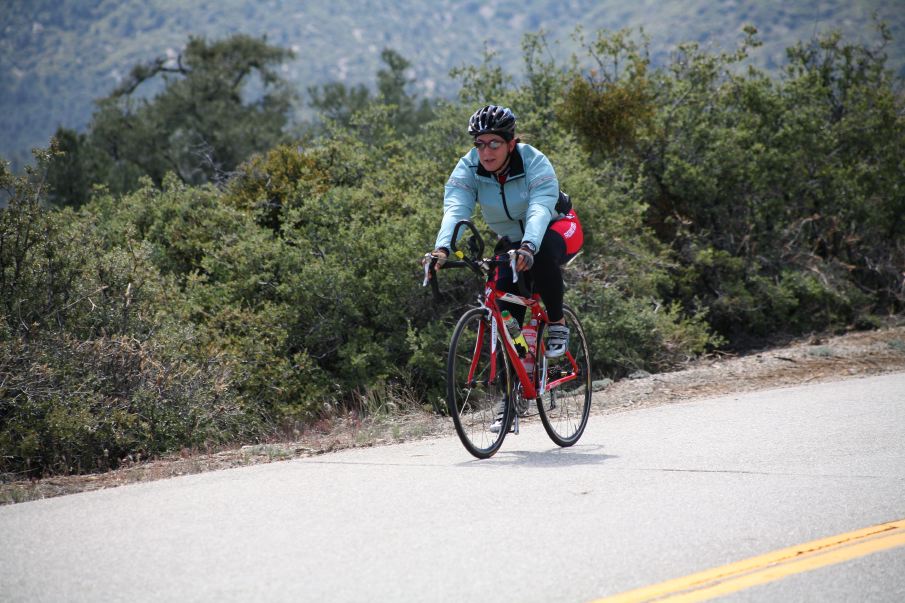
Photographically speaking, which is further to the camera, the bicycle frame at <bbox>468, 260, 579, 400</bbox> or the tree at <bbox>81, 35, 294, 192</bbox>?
the tree at <bbox>81, 35, 294, 192</bbox>

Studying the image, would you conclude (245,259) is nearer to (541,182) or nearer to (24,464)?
(24,464)

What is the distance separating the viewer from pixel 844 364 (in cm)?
1216

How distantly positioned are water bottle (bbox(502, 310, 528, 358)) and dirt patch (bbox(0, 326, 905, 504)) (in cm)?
151

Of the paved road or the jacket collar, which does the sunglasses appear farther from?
the paved road

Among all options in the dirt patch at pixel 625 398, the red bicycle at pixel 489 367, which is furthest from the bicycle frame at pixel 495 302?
the dirt patch at pixel 625 398

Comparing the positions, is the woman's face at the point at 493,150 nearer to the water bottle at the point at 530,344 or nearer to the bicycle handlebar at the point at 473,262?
the bicycle handlebar at the point at 473,262

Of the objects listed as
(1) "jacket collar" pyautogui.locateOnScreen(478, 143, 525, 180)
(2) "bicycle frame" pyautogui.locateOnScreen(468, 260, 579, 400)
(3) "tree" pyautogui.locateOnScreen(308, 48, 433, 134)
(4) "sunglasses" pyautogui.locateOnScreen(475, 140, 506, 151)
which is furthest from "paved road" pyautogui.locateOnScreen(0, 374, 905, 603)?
(3) "tree" pyautogui.locateOnScreen(308, 48, 433, 134)

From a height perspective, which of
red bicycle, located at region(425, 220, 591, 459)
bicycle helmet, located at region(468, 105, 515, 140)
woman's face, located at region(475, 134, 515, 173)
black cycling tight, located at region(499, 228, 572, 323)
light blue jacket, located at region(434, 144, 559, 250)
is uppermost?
bicycle helmet, located at region(468, 105, 515, 140)

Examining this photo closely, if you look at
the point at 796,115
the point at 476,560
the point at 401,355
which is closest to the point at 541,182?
the point at 476,560

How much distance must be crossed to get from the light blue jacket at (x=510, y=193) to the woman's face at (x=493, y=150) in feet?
0.32

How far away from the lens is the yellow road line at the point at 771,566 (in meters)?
4.20

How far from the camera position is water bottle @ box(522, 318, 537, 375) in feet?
24.5

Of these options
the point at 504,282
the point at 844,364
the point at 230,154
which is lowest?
the point at 844,364

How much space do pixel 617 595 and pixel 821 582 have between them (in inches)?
37.2
